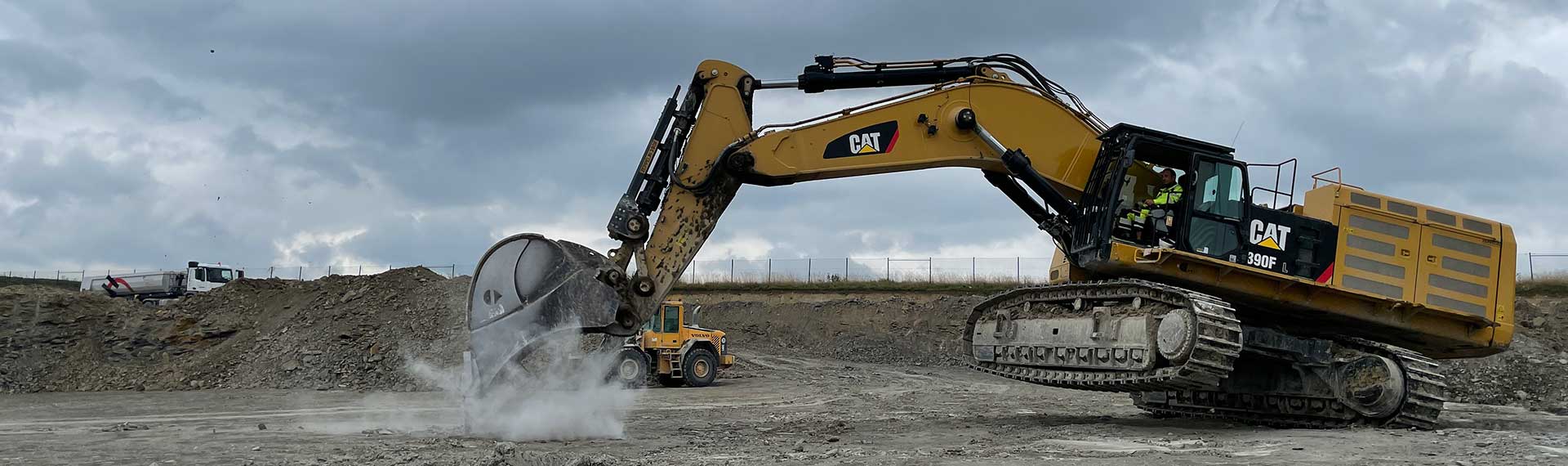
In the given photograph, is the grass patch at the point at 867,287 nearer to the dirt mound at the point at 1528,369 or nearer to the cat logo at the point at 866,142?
the dirt mound at the point at 1528,369

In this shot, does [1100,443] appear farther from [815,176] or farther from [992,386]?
[992,386]

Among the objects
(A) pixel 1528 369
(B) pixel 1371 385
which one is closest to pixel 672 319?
(B) pixel 1371 385

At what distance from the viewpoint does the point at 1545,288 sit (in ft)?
100

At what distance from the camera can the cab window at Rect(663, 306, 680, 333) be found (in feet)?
82.1

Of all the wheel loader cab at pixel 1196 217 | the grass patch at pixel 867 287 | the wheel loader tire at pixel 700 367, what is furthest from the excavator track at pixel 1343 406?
the grass patch at pixel 867 287

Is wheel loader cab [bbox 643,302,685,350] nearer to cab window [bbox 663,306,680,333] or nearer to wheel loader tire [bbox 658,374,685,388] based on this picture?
cab window [bbox 663,306,680,333]

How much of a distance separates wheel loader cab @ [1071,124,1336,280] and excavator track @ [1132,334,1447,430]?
4.74 feet

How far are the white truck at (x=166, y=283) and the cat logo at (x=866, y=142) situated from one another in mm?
42872

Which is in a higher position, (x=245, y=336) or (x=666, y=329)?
(x=666, y=329)

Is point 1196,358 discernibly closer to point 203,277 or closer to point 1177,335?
point 1177,335

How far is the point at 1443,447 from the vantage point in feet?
32.0

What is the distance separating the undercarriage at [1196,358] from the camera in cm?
1067

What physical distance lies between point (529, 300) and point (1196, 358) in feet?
19.4

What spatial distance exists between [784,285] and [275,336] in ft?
67.2
